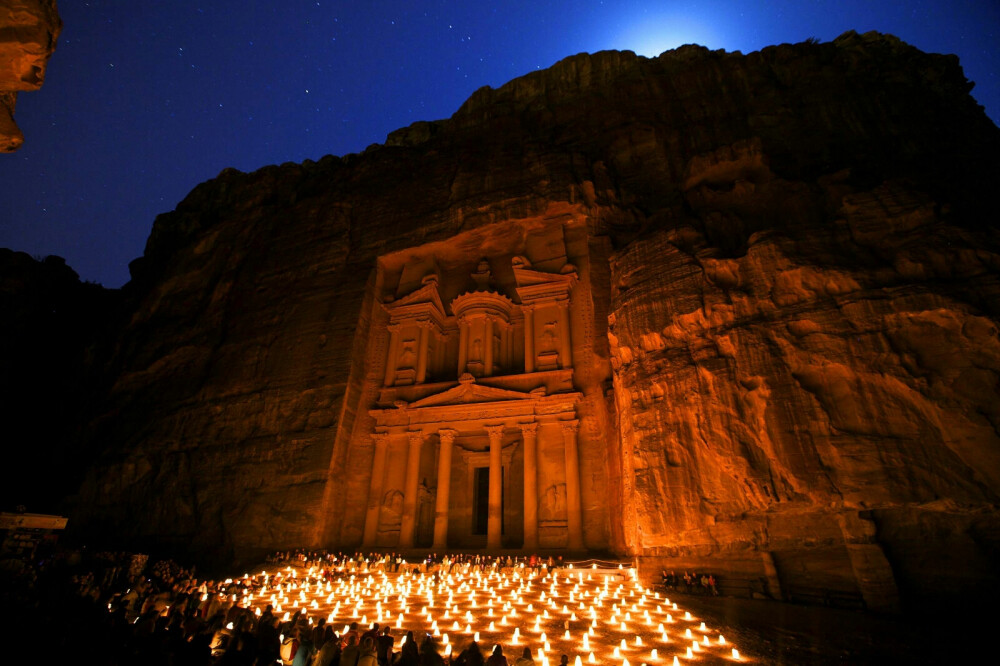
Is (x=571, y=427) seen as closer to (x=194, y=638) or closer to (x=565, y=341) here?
(x=565, y=341)

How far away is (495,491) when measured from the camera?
21.9 metres

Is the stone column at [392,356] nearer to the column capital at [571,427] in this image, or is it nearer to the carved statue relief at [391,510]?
the carved statue relief at [391,510]

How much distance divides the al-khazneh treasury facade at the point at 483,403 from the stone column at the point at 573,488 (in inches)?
2.0

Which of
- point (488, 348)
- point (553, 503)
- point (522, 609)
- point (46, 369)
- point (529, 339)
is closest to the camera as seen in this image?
point (522, 609)

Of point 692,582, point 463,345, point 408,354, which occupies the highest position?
point 463,345

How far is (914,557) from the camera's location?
415 inches

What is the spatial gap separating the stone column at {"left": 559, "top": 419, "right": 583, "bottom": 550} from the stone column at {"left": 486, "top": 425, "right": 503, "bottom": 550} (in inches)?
124

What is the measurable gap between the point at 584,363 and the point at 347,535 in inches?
537

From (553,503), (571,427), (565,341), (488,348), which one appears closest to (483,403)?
(488,348)

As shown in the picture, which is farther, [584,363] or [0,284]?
[0,284]

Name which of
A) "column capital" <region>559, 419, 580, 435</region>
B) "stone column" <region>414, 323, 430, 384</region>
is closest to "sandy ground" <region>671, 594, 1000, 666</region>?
"column capital" <region>559, 419, 580, 435</region>

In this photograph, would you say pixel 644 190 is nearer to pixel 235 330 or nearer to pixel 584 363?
pixel 584 363

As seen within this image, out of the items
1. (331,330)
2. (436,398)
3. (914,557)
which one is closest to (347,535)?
(436,398)

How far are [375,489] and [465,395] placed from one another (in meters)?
6.25
